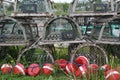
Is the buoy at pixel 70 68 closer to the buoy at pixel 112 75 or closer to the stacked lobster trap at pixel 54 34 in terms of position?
the stacked lobster trap at pixel 54 34

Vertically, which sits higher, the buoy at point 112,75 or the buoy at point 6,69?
the buoy at point 112,75

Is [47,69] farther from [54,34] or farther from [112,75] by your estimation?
[112,75]

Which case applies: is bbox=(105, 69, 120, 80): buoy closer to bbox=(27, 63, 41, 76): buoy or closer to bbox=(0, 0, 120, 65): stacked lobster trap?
bbox=(0, 0, 120, 65): stacked lobster trap

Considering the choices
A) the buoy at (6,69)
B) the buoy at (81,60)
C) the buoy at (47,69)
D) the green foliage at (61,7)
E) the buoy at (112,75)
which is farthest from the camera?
the green foliage at (61,7)

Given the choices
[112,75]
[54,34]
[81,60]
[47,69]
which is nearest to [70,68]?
[47,69]

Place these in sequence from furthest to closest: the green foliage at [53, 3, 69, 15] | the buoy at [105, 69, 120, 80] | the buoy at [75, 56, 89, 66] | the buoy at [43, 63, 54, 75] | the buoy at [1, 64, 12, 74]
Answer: the green foliage at [53, 3, 69, 15], the buoy at [75, 56, 89, 66], the buoy at [1, 64, 12, 74], the buoy at [43, 63, 54, 75], the buoy at [105, 69, 120, 80]

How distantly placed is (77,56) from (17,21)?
5.07 ft

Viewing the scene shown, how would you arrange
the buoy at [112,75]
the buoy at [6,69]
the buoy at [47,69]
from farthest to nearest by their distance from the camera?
the buoy at [6,69]
the buoy at [47,69]
the buoy at [112,75]

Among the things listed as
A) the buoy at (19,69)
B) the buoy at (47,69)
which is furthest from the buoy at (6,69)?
the buoy at (47,69)

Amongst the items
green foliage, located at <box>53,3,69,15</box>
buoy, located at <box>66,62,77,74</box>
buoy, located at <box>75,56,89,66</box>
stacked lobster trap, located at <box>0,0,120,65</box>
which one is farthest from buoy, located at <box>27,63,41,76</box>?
green foliage, located at <box>53,3,69,15</box>

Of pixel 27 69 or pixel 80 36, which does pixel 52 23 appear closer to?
pixel 80 36

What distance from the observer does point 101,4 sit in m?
6.17

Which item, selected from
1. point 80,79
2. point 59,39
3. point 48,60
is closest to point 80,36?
point 59,39

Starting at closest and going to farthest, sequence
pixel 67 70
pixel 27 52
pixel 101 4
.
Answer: pixel 67 70
pixel 101 4
pixel 27 52
